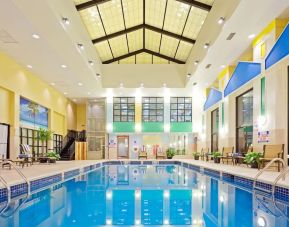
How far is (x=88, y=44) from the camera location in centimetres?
1489

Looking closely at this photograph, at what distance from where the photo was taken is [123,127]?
22078mm

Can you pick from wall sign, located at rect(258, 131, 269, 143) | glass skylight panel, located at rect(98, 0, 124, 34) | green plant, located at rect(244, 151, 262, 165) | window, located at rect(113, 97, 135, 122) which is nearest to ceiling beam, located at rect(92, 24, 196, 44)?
glass skylight panel, located at rect(98, 0, 124, 34)

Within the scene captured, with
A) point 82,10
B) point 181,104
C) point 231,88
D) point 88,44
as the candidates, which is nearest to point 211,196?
point 231,88

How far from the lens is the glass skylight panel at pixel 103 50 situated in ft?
56.5

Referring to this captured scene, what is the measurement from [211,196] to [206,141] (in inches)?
530

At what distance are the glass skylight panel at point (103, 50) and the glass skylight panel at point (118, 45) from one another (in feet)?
0.97

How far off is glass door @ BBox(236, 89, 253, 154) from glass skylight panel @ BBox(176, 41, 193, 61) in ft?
15.9

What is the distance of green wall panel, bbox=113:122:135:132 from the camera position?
22094mm

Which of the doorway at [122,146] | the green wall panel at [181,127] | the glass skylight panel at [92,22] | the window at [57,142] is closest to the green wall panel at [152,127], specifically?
the green wall panel at [181,127]

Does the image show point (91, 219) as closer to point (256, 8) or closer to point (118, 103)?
point (256, 8)

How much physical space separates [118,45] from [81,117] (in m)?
9.36

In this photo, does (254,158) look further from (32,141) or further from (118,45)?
(118,45)

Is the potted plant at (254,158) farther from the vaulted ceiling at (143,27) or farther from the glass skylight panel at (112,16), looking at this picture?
the glass skylight panel at (112,16)

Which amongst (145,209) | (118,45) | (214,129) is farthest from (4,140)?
(214,129)
